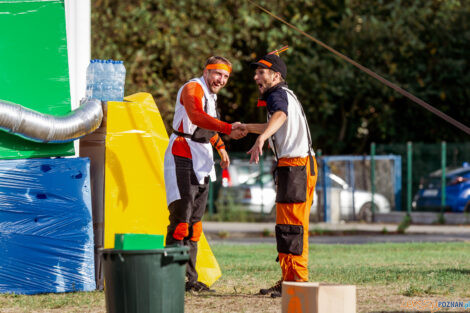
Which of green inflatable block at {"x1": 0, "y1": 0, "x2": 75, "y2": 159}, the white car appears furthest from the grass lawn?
the white car

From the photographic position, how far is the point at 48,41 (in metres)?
7.84

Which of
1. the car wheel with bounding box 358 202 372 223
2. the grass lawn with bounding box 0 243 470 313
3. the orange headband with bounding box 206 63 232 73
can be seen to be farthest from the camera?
the car wheel with bounding box 358 202 372 223

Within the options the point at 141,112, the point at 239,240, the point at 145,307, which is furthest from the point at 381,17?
the point at 145,307

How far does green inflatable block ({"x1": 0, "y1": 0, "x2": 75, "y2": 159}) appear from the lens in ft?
24.6

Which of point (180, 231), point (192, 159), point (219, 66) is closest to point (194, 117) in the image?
point (192, 159)

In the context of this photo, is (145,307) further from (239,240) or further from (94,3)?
(94,3)

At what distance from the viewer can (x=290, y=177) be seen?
653cm

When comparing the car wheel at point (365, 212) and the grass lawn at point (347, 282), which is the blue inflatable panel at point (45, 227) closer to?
the grass lawn at point (347, 282)

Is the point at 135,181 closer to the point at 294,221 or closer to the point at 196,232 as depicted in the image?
the point at 196,232

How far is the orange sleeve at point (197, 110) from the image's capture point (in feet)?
22.6

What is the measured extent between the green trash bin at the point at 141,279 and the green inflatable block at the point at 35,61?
8.86ft

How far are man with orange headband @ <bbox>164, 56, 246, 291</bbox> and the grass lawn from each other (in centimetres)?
55

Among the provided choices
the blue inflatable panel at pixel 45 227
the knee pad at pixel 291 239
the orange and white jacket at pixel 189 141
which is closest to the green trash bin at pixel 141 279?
the knee pad at pixel 291 239

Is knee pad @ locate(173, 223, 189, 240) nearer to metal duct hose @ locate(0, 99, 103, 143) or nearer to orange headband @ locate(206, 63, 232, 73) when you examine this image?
metal duct hose @ locate(0, 99, 103, 143)
